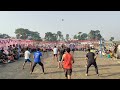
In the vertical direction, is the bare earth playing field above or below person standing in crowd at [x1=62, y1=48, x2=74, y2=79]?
below

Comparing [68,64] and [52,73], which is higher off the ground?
[68,64]

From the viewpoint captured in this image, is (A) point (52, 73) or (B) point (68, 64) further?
(A) point (52, 73)

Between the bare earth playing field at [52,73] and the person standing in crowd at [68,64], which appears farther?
the bare earth playing field at [52,73]

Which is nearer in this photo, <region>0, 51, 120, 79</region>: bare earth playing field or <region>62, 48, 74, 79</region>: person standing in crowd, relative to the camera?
<region>62, 48, 74, 79</region>: person standing in crowd

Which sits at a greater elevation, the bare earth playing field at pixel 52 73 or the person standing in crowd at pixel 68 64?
the person standing in crowd at pixel 68 64
